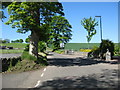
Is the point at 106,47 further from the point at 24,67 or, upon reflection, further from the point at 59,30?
the point at 59,30

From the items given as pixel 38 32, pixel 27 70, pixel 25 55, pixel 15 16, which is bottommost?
pixel 27 70

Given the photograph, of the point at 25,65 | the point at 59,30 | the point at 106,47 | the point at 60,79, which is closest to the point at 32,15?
the point at 25,65

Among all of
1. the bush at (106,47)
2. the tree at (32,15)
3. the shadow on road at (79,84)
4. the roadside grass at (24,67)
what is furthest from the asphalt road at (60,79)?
the bush at (106,47)

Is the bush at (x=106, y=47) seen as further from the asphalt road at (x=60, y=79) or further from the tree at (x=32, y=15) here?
the asphalt road at (x=60, y=79)

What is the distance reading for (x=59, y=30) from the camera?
49.5 meters

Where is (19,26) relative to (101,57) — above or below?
above

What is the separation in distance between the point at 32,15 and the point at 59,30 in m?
34.9

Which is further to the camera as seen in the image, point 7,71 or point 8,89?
point 7,71

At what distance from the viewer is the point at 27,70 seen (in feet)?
43.3

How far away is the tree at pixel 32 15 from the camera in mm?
13873

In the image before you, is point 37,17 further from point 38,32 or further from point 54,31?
point 54,31

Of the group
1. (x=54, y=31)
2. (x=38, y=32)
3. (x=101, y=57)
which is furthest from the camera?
(x=54, y=31)

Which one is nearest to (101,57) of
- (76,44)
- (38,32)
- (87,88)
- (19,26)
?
(38,32)

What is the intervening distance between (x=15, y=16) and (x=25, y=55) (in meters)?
3.60
